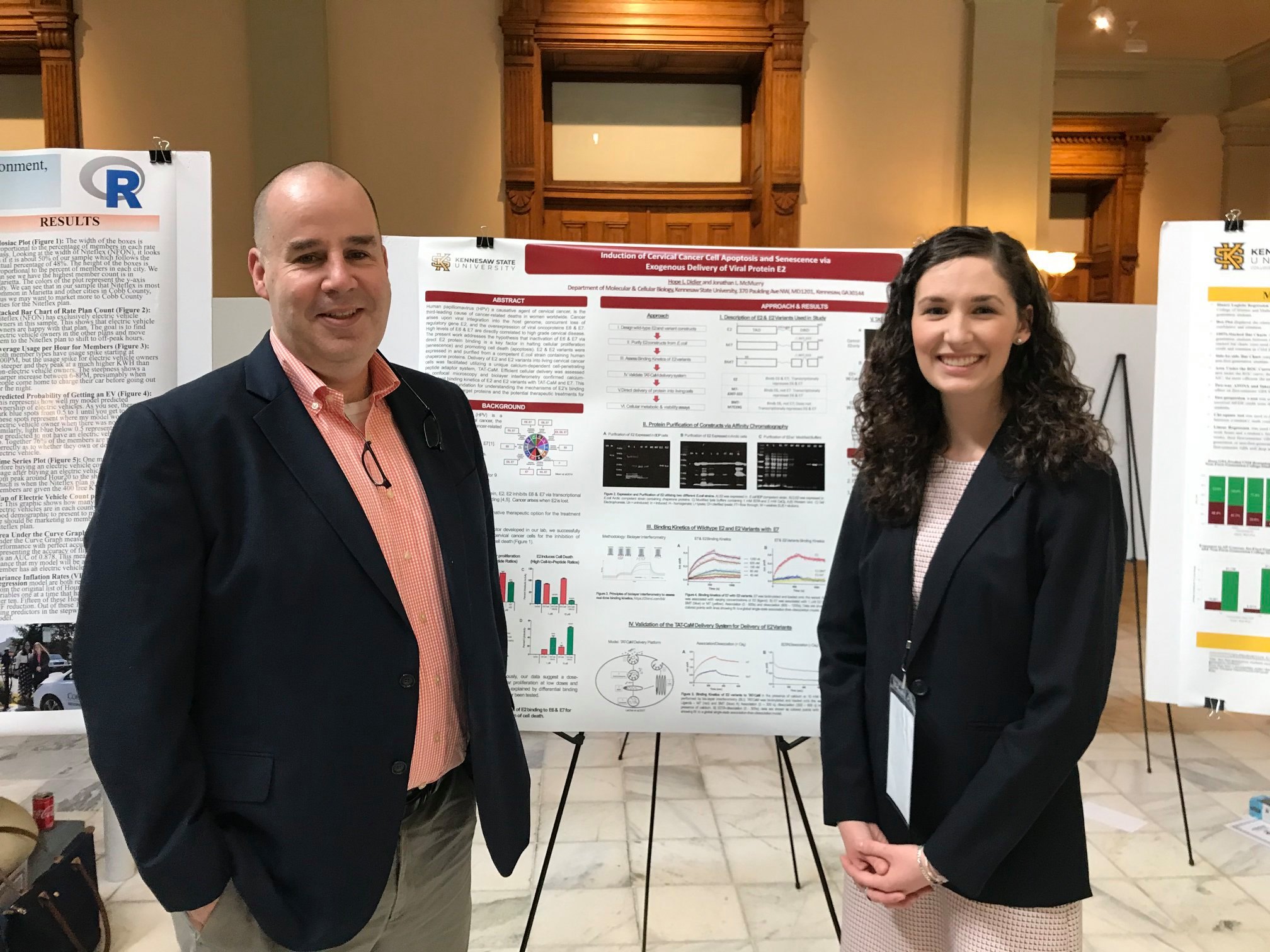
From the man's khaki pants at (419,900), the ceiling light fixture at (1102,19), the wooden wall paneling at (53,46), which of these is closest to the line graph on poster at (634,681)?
the man's khaki pants at (419,900)

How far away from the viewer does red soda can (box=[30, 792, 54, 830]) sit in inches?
89.2

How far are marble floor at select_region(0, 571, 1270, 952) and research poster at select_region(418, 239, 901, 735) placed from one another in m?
0.77

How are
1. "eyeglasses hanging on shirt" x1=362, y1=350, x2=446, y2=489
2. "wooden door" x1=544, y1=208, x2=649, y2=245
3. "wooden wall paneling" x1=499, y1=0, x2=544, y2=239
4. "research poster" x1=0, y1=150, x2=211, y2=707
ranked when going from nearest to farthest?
"eyeglasses hanging on shirt" x1=362, y1=350, x2=446, y2=489
"research poster" x1=0, y1=150, x2=211, y2=707
"wooden wall paneling" x1=499, y1=0, x2=544, y2=239
"wooden door" x1=544, y1=208, x2=649, y2=245

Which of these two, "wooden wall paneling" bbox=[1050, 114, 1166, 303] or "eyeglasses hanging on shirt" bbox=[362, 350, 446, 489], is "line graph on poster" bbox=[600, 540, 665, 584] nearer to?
"eyeglasses hanging on shirt" bbox=[362, 350, 446, 489]

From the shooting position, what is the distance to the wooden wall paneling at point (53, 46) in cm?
461

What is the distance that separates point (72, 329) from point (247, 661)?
1193 mm

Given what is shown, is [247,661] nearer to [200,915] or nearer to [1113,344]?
[200,915]

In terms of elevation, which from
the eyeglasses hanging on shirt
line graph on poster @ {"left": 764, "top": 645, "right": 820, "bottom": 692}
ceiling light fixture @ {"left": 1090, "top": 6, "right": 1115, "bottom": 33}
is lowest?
line graph on poster @ {"left": 764, "top": 645, "right": 820, "bottom": 692}

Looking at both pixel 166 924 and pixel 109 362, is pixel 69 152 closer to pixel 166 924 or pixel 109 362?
pixel 109 362

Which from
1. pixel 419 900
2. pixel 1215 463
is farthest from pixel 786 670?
pixel 1215 463

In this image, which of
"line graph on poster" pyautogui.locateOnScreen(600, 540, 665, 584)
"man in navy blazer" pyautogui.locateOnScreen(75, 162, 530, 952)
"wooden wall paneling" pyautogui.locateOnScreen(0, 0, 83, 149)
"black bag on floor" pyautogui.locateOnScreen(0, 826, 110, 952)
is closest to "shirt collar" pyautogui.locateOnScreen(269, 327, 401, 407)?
"man in navy blazer" pyautogui.locateOnScreen(75, 162, 530, 952)

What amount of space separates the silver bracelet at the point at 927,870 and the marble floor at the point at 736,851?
1.20m

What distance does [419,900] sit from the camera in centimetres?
123

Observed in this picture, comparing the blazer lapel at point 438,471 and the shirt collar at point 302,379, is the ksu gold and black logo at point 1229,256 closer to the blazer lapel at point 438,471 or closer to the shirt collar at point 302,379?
the blazer lapel at point 438,471
